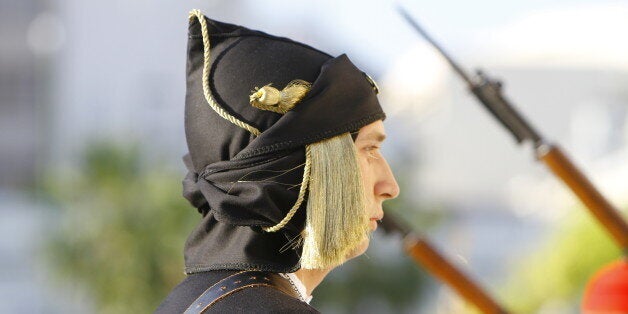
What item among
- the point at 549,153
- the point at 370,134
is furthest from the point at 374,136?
the point at 549,153

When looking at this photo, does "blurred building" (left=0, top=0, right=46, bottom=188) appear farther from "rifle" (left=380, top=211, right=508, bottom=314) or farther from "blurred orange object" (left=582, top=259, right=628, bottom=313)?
"blurred orange object" (left=582, top=259, right=628, bottom=313)

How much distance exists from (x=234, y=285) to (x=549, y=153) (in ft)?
6.99

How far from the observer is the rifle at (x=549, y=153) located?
12.2 feet

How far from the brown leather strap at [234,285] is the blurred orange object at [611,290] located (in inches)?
104

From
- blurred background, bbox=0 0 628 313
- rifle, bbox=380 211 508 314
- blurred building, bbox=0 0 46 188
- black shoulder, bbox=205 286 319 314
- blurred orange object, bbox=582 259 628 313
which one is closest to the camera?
black shoulder, bbox=205 286 319 314

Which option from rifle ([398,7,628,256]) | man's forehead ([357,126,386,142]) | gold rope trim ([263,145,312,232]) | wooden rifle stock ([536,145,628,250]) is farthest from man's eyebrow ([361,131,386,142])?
wooden rifle stock ([536,145,628,250])

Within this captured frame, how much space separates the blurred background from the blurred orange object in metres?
12.2

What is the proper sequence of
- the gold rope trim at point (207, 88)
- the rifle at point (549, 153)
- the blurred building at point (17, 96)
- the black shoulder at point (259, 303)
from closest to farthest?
the black shoulder at point (259, 303)
the gold rope trim at point (207, 88)
the rifle at point (549, 153)
the blurred building at point (17, 96)

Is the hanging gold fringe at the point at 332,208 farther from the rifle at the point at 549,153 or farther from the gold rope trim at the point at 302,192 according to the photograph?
the rifle at the point at 549,153

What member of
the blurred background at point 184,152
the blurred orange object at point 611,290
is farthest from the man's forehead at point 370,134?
the blurred background at point 184,152

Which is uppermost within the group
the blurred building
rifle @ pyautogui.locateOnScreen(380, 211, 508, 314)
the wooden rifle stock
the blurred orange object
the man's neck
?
the man's neck

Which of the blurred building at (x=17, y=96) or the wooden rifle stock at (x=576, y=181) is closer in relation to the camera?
the wooden rifle stock at (x=576, y=181)

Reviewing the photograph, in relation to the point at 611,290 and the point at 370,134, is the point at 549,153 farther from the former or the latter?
the point at 370,134

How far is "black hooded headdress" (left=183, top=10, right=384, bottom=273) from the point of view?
2055 millimetres
